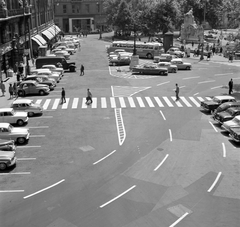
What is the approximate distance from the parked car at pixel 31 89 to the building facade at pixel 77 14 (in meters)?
91.4

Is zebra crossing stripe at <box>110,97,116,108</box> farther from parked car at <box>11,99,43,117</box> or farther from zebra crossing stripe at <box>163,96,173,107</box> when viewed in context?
parked car at <box>11,99,43,117</box>

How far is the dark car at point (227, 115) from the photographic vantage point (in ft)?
97.8

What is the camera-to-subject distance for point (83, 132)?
29078 mm

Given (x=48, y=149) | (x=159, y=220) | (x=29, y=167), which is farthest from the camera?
(x=48, y=149)

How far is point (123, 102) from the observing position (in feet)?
124

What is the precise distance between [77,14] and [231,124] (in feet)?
362

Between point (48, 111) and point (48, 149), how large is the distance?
998cm

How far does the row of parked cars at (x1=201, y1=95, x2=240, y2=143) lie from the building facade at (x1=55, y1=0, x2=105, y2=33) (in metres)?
101

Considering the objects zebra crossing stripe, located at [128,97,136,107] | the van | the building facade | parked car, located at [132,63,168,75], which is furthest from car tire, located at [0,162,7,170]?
the building facade

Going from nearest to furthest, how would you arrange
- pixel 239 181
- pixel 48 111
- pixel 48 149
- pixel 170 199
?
pixel 170 199, pixel 239 181, pixel 48 149, pixel 48 111

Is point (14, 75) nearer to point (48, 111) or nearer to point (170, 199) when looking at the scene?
point (48, 111)

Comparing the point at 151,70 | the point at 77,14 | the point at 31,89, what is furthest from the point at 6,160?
the point at 77,14

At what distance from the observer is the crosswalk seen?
36.6 meters

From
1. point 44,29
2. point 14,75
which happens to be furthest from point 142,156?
point 44,29
